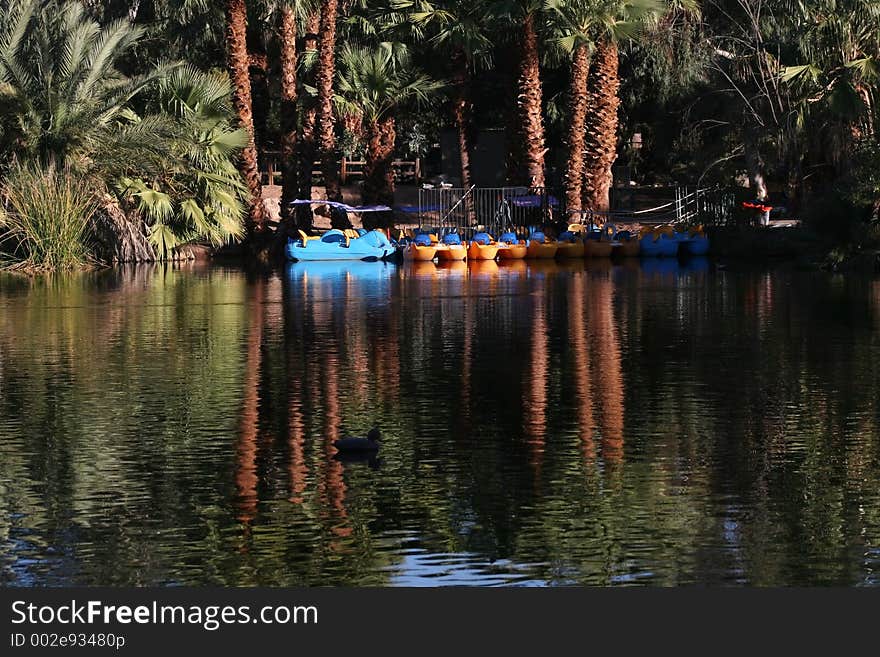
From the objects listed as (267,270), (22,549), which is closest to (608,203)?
(267,270)

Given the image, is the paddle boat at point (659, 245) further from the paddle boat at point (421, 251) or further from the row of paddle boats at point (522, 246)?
the paddle boat at point (421, 251)

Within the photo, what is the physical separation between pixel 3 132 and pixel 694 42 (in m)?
23.3

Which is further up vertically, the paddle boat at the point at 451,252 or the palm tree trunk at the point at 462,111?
the palm tree trunk at the point at 462,111

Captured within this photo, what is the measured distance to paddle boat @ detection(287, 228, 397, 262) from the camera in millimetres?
45844

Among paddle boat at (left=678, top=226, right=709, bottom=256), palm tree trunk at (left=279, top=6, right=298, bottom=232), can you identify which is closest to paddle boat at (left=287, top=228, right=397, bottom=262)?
palm tree trunk at (left=279, top=6, right=298, bottom=232)

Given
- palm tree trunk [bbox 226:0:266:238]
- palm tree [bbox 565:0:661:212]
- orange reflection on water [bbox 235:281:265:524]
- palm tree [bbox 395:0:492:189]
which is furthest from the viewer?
palm tree [bbox 395:0:492:189]

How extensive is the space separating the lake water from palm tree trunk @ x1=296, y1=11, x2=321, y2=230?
24475mm

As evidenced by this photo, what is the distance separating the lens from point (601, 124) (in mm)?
48281

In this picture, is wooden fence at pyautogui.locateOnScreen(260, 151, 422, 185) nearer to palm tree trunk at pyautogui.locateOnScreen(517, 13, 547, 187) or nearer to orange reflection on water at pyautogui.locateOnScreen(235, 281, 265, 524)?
palm tree trunk at pyautogui.locateOnScreen(517, 13, 547, 187)

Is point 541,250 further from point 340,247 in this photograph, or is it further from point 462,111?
point 462,111

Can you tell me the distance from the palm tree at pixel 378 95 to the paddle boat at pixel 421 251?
5.33 meters

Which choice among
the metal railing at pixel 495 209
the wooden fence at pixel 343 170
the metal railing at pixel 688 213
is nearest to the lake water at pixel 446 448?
the metal railing at pixel 688 213

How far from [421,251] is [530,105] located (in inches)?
291

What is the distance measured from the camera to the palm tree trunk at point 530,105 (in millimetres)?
48875
